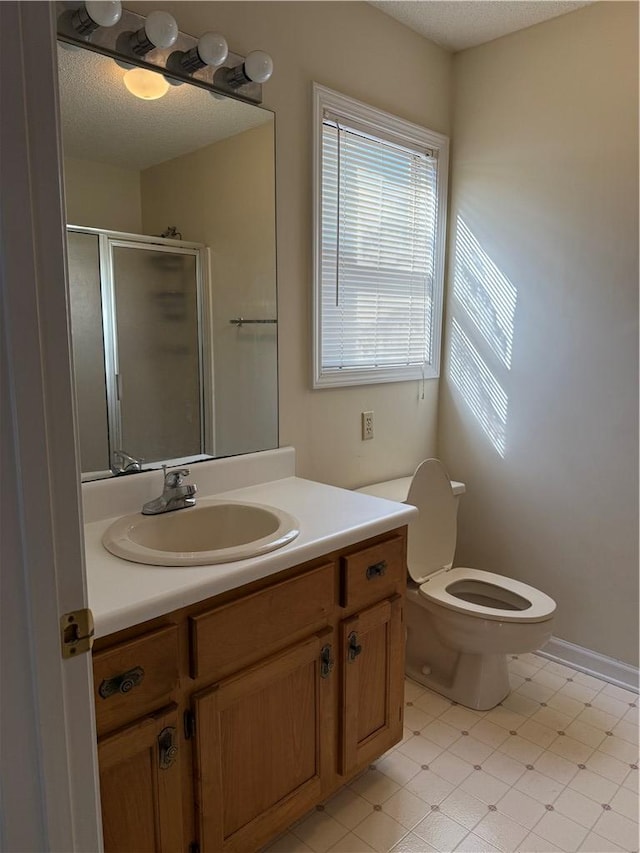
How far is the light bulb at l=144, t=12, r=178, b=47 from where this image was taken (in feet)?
4.88

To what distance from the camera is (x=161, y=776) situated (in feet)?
3.92

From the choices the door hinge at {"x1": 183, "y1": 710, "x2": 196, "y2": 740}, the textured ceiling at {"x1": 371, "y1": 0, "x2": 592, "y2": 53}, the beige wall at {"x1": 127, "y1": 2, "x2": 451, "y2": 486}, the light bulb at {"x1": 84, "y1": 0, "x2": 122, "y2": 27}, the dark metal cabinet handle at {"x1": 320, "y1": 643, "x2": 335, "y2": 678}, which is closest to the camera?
the door hinge at {"x1": 183, "y1": 710, "x2": 196, "y2": 740}

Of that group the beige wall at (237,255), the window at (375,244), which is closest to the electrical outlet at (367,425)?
the window at (375,244)

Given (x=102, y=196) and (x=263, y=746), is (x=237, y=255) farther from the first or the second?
(x=263, y=746)

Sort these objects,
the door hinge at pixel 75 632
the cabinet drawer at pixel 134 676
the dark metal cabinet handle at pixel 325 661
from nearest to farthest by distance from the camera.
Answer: the door hinge at pixel 75 632 < the cabinet drawer at pixel 134 676 < the dark metal cabinet handle at pixel 325 661

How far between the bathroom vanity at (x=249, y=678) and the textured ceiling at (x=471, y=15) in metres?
1.82

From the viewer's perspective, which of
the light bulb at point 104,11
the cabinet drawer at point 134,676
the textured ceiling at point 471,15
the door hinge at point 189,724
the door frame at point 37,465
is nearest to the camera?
the door frame at point 37,465

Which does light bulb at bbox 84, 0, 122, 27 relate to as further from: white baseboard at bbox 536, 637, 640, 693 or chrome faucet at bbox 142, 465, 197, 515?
white baseboard at bbox 536, 637, 640, 693

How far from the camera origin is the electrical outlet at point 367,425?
94.5 inches

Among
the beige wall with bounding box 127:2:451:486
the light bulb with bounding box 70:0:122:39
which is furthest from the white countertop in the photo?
the light bulb with bounding box 70:0:122:39

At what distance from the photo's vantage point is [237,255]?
190 centimetres

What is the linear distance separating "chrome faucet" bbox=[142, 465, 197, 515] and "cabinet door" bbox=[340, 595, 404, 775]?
552mm

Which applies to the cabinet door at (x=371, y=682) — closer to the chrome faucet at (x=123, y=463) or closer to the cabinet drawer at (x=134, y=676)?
the cabinet drawer at (x=134, y=676)

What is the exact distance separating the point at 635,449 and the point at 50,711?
212 cm
